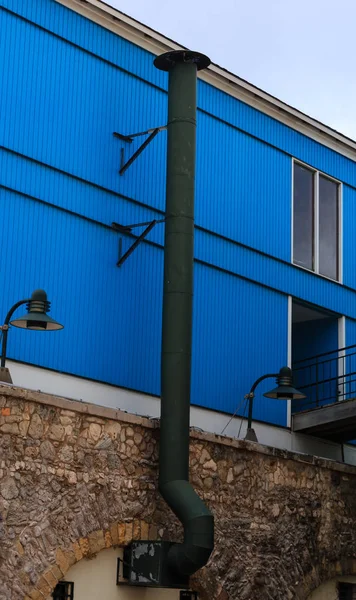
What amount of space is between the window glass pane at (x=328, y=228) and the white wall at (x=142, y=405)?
3885 millimetres

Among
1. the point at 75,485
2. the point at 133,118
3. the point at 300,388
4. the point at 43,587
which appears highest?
the point at 133,118

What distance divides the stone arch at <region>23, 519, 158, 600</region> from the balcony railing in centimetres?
766

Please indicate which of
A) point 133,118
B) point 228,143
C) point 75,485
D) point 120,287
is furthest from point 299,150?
point 75,485

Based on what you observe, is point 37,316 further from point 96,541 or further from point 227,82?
point 227,82

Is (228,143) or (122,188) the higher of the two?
(228,143)

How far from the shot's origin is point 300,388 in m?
24.5

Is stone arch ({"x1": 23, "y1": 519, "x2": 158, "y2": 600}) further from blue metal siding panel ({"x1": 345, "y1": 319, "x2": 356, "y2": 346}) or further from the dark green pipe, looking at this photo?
blue metal siding panel ({"x1": 345, "y1": 319, "x2": 356, "y2": 346})

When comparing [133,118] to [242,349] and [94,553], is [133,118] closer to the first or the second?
[242,349]

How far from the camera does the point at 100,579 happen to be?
55.0 feet

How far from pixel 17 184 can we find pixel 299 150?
7.91 m

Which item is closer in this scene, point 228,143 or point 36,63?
point 36,63

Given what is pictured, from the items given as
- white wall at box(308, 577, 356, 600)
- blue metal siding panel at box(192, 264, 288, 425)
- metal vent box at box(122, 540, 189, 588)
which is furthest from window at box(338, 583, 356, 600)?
metal vent box at box(122, 540, 189, 588)

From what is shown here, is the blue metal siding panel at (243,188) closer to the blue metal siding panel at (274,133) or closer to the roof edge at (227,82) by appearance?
the blue metal siding panel at (274,133)

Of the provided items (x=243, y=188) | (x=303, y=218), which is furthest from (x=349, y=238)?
A: (x=243, y=188)
